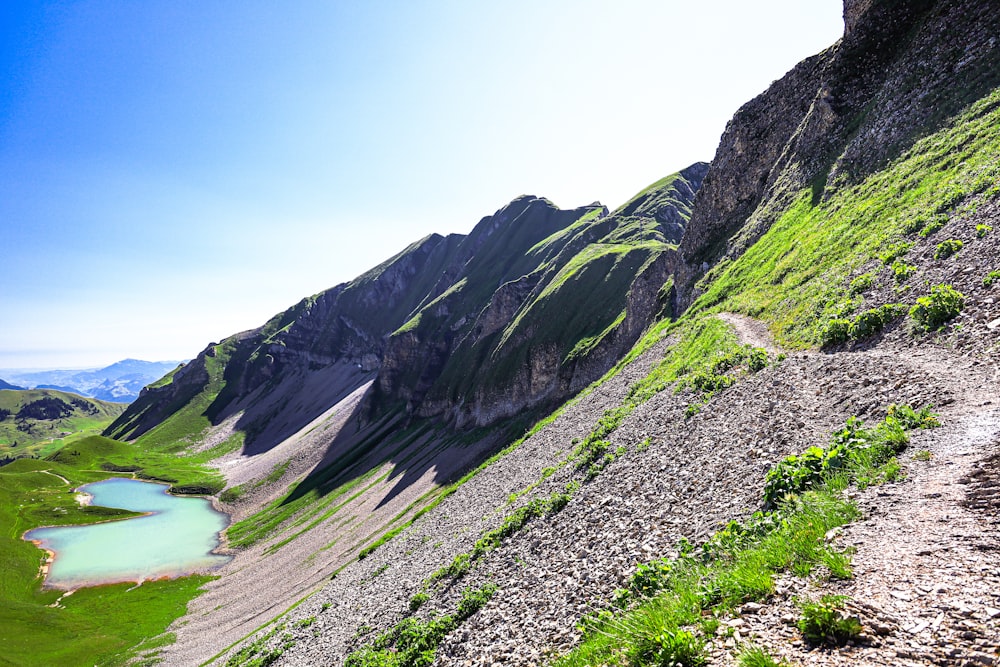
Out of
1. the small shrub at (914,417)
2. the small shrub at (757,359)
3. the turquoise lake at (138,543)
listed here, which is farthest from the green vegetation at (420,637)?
the turquoise lake at (138,543)

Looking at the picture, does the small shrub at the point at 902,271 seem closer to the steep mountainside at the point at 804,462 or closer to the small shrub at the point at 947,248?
the steep mountainside at the point at 804,462

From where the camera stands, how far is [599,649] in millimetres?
9586

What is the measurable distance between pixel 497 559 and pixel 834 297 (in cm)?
2282

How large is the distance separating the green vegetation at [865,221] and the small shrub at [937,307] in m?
3.86

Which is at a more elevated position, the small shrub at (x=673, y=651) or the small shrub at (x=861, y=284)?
the small shrub at (x=861, y=284)

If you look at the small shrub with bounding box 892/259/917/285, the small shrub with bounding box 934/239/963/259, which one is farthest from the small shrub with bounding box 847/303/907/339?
the small shrub with bounding box 934/239/963/259

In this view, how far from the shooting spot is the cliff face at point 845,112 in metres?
28.5

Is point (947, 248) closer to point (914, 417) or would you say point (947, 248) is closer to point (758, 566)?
point (914, 417)

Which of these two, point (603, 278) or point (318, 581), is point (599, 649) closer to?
point (318, 581)

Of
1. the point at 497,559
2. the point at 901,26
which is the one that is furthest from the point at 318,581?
the point at 901,26

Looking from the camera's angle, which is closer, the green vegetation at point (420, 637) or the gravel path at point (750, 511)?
the gravel path at point (750, 511)

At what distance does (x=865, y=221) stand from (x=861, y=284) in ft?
28.4

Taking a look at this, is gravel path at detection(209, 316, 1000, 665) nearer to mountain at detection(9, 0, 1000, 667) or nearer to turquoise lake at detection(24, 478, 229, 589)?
mountain at detection(9, 0, 1000, 667)

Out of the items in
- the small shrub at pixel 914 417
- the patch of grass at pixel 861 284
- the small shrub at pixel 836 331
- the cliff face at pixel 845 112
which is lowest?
the small shrub at pixel 914 417
